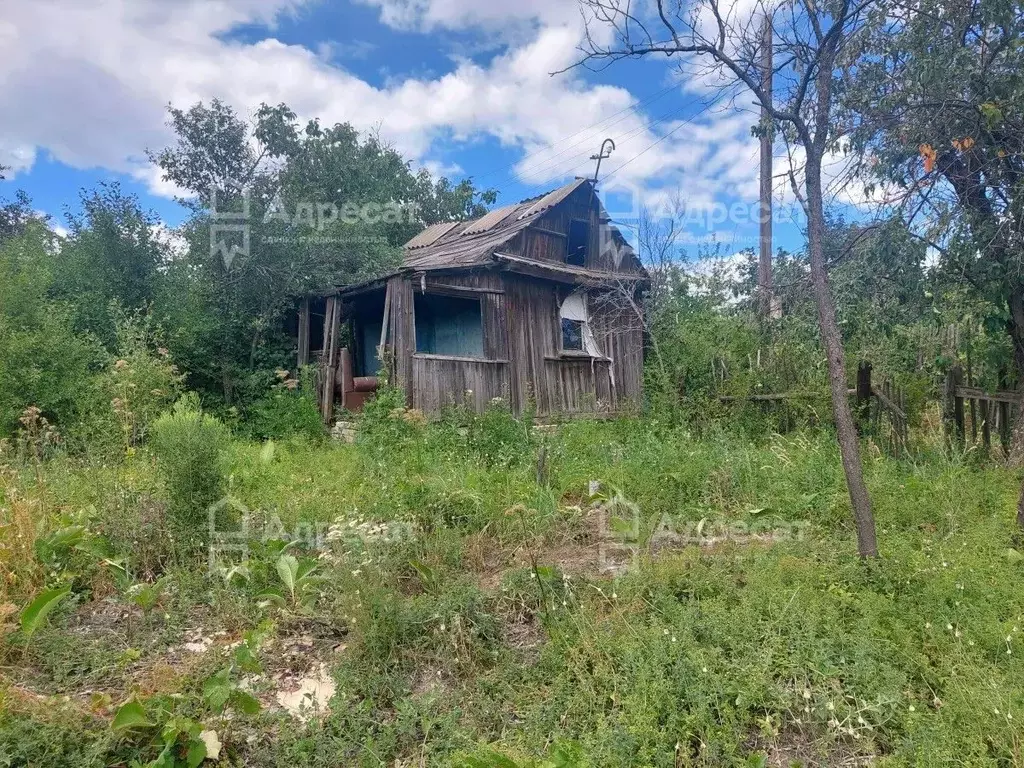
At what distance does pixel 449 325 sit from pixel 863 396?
6.87 meters

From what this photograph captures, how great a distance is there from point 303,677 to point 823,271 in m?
3.75

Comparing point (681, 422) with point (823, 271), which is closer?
point (823, 271)

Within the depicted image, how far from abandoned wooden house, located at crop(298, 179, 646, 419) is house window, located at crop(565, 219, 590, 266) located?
0.03 metres

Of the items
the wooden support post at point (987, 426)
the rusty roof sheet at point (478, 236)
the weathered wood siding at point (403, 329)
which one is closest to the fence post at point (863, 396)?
the wooden support post at point (987, 426)

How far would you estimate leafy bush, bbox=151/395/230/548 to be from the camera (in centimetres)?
431

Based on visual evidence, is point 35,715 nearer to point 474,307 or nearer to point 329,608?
point 329,608

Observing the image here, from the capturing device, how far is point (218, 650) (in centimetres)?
318

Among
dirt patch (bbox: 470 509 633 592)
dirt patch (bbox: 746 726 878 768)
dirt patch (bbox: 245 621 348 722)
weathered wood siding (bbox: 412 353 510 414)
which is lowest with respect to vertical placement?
dirt patch (bbox: 746 726 878 768)

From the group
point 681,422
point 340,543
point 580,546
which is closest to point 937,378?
point 681,422

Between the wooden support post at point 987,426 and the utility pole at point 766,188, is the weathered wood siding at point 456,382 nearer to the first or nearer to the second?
the utility pole at point 766,188

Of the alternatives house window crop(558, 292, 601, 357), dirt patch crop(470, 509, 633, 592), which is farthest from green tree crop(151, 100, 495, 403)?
dirt patch crop(470, 509, 633, 592)

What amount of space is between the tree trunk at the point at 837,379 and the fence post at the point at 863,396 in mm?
3770

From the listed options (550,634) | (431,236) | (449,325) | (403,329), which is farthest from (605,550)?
(431,236)

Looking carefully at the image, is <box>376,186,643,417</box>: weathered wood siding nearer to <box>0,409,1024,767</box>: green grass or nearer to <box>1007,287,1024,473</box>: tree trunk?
<box>0,409,1024,767</box>: green grass
